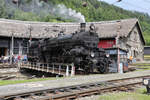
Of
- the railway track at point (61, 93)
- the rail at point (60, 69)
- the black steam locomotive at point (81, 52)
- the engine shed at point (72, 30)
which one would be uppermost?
the engine shed at point (72, 30)

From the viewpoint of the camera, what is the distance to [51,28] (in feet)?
119

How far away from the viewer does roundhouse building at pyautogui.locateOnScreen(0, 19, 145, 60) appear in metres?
30.6

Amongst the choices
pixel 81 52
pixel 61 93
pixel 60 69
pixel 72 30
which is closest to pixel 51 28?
pixel 72 30

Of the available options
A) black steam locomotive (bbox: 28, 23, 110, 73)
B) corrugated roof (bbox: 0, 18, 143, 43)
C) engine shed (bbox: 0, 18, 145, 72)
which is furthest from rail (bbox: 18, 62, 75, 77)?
corrugated roof (bbox: 0, 18, 143, 43)

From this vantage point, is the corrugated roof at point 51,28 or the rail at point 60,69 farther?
the corrugated roof at point 51,28

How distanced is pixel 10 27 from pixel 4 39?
10.2 feet

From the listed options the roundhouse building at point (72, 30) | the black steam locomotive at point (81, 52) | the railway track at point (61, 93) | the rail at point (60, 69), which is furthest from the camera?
the roundhouse building at point (72, 30)

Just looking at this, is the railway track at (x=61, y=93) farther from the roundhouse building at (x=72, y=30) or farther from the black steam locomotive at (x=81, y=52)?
the roundhouse building at (x=72, y=30)

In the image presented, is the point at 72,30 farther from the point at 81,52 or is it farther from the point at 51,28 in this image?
the point at 81,52

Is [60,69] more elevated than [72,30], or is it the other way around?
[72,30]

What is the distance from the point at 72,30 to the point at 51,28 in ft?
14.1

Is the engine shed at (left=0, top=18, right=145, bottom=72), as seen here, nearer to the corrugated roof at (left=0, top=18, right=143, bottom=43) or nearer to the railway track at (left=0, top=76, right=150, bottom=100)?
the corrugated roof at (left=0, top=18, right=143, bottom=43)

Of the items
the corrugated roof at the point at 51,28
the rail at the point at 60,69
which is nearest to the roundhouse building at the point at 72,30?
the corrugated roof at the point at 51,28

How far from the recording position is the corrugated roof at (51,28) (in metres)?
31.1
